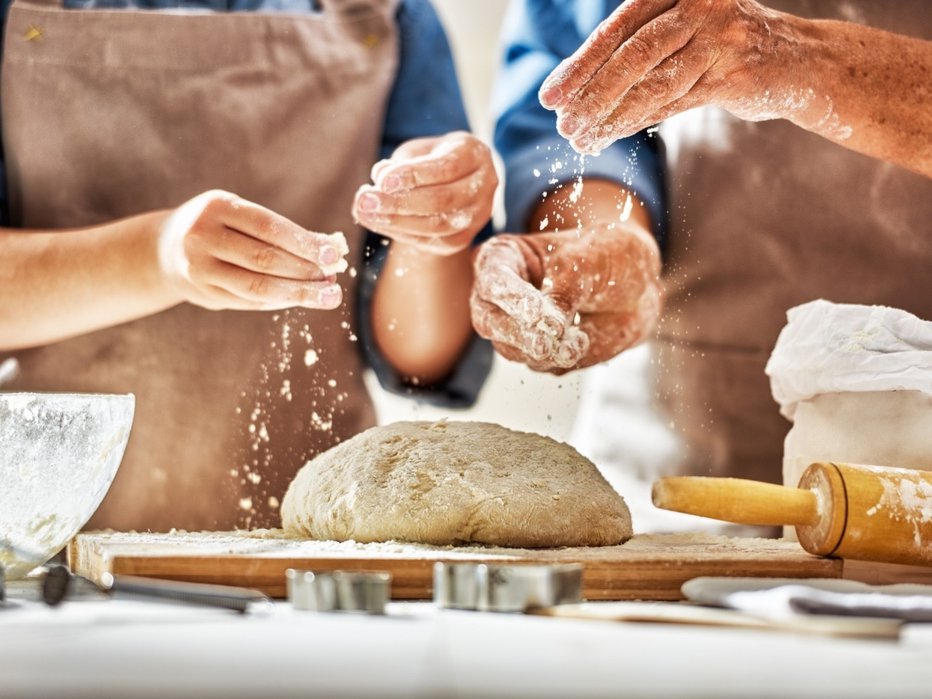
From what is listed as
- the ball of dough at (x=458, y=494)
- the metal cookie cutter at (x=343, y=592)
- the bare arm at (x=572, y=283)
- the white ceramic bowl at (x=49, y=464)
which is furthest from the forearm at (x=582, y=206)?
the metal cookie cutter at (x=343, y=592)

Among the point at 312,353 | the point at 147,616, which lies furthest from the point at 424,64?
the point at 147,616

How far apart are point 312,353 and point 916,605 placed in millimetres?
973

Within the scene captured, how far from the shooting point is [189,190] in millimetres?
1560

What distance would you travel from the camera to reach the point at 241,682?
541 mm

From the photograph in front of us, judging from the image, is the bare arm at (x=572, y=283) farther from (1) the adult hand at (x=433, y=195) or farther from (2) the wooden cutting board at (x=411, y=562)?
(2) the wooden cutting board at (x=411, y=562)

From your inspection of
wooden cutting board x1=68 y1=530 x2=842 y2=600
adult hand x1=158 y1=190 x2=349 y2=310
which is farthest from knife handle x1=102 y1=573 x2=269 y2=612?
adult hand x1=158 y1=190 x2=349 y2=310

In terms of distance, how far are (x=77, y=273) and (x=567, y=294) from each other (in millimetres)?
638

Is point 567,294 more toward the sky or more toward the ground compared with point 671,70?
more toward the ground

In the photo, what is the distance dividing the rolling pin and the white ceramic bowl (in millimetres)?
495

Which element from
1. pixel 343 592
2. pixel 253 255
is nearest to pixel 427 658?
pixel 343 592

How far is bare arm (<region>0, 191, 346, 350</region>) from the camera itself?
4.27 ft

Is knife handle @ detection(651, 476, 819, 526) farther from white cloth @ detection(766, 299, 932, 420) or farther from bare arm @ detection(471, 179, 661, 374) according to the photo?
bare arm @ detection(471, 179, 661, 374)

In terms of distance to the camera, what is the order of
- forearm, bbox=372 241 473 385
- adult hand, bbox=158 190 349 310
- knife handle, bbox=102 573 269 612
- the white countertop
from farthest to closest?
forearm, bbox=372 241 473 385 < adult hand, bbox=158 190 349 310 < knife handle, bbox=102 573 269 612 < the white countertop

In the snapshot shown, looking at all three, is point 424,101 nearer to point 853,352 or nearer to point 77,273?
point 77,273
